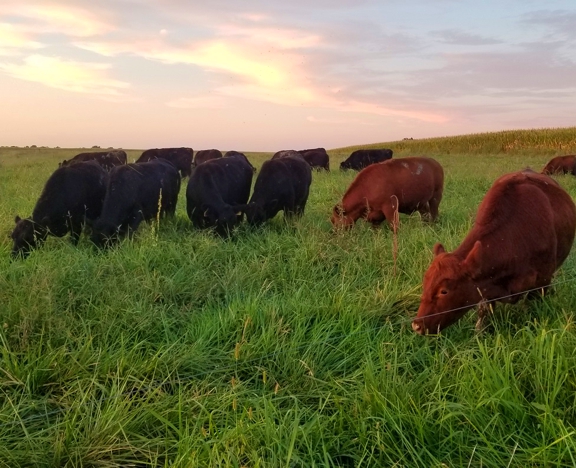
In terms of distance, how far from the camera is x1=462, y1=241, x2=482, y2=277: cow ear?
149 inches

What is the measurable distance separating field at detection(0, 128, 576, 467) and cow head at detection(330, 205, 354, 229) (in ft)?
7.34

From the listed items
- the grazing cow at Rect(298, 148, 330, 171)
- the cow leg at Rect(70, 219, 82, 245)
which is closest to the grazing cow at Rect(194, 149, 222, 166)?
the grazing cow at Rect(298, 148, 330, 171)

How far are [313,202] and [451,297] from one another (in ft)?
25.3

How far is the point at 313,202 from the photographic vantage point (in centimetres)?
1138

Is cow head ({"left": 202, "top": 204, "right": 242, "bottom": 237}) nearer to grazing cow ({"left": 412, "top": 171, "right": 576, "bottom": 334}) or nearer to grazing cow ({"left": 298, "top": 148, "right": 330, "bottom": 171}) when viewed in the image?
grazing cow ({"left": 412, "top": 171, "right": 576, "bottom": 334})

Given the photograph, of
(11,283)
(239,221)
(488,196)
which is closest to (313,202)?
(239,221)

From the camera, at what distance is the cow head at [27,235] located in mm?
6559

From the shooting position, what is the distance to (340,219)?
8.21m

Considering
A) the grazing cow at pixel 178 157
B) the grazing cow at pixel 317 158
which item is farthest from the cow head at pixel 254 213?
the grazing cow at pixel 317 158

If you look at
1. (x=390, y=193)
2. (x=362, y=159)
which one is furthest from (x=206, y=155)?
(x=390, y=193)

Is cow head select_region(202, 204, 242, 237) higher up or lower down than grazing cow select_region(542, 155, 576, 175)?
lower down

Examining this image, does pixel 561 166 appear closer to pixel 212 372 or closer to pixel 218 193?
pixel 218 193

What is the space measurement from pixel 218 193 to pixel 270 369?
5.05 metres

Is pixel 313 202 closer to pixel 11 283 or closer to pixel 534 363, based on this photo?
pixel 11 283
